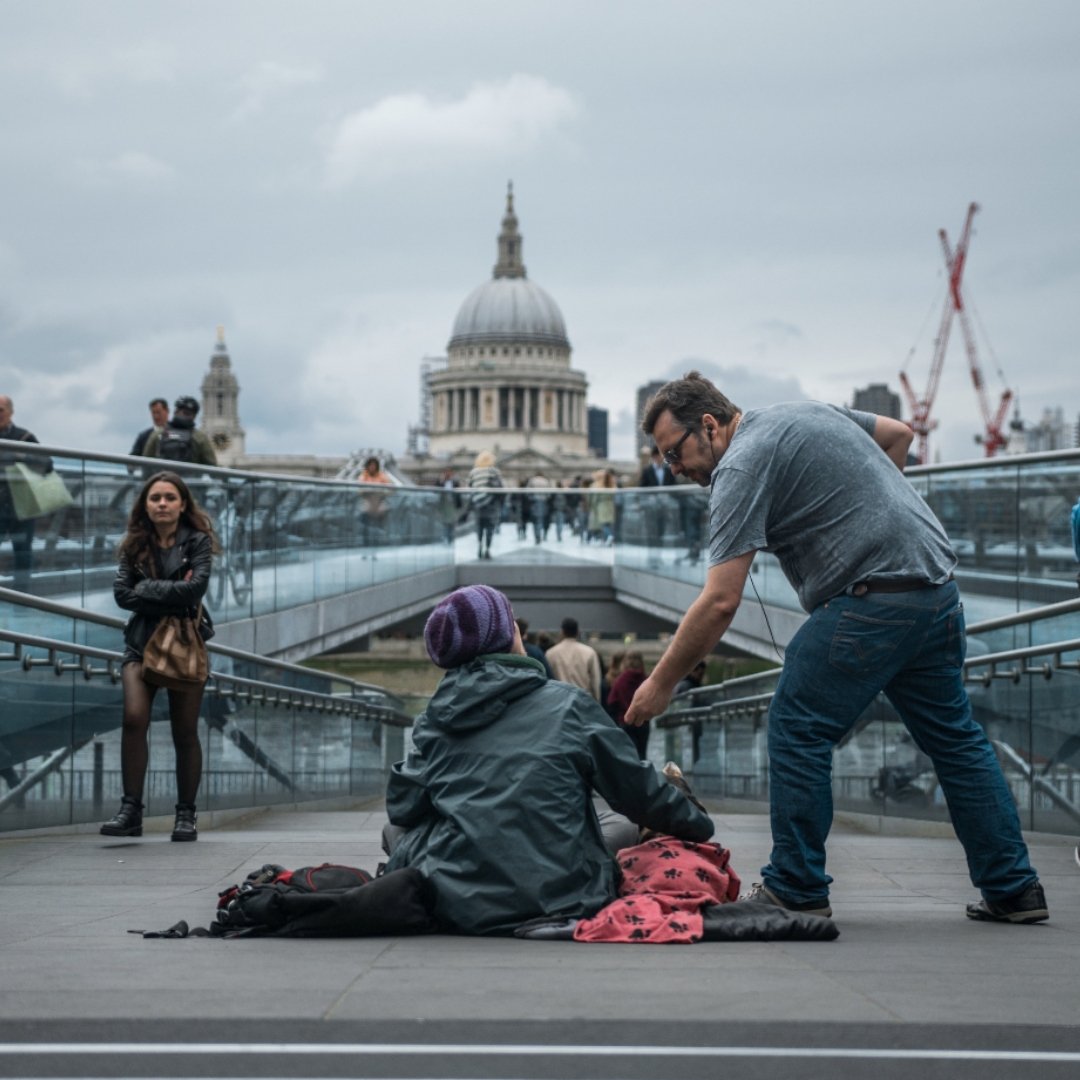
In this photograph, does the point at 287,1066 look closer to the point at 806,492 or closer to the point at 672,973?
the point at 672,973

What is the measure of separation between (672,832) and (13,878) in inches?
111

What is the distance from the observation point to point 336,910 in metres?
4.94

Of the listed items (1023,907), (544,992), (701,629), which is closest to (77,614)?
(701,629)

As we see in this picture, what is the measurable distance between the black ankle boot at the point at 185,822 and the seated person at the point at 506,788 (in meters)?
3.23

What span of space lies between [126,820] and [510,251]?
166020mm

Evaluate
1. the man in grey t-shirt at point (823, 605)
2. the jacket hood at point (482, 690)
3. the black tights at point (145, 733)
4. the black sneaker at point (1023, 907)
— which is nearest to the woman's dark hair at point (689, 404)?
the man in grey t-shirt at point (823, 605)

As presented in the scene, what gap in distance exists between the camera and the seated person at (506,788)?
194 inches

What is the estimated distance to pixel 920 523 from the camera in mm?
5348

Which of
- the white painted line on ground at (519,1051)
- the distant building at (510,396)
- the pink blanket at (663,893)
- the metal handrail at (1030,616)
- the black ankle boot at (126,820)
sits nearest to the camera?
the white painted line on ground at (519,1051)

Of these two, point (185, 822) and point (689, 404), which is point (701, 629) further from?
point (185, 822)

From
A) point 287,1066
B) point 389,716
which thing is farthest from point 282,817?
point 287,1066

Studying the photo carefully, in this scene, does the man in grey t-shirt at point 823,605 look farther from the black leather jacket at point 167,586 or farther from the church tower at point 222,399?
the church tower at point 222,399

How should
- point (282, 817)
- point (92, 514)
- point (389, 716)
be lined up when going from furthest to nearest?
point (389, 716) → point (282, 817) → point (92, 514)

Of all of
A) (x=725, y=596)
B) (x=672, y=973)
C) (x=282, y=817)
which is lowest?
(x=282, y=817)
